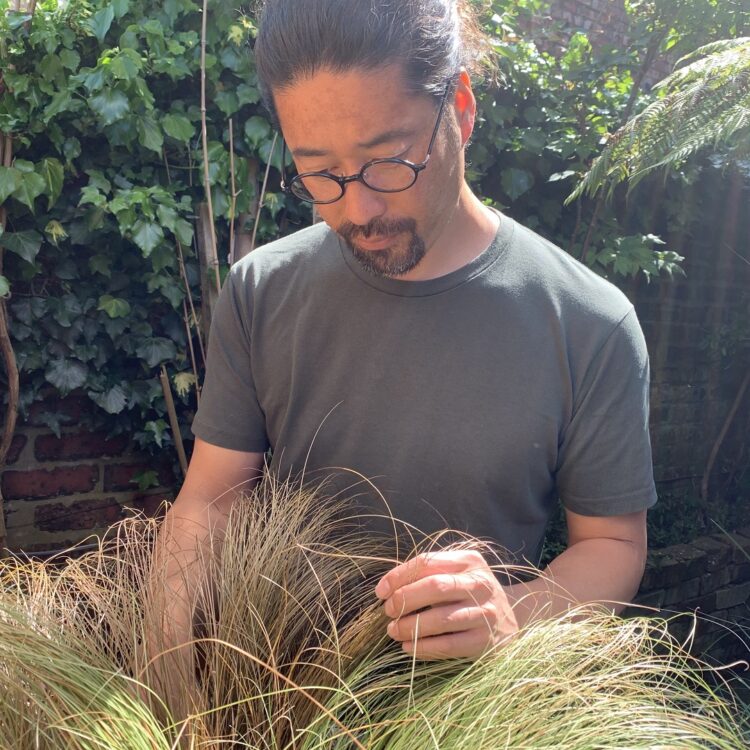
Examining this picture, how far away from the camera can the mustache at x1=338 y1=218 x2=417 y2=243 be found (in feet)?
3.67

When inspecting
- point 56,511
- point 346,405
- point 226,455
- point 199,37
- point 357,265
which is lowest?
point 56,511

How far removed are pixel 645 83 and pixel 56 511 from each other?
12.0ft

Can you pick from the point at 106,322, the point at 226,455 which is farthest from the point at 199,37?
the point at 226,455

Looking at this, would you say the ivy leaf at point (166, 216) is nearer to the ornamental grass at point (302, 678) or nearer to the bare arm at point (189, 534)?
the bare arm at point (189, 534)

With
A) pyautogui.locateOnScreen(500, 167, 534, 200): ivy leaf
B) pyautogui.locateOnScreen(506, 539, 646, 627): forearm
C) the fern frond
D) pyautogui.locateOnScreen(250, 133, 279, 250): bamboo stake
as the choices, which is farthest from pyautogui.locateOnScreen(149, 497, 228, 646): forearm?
pyautogui.locateOnScreen(500, 167, 534, 200): ivy leaf

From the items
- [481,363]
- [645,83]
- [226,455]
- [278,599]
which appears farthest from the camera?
[645,83]

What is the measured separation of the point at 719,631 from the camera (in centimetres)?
336

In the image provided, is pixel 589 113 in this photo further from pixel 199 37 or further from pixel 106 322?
pixel 106 322

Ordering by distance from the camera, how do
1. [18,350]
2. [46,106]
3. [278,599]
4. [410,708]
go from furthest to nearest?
[18,350]
[46,106]
[278,599]
[410,708]

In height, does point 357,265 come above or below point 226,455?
above

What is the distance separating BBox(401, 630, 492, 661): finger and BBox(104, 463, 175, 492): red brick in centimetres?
180

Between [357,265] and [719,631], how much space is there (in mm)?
2923

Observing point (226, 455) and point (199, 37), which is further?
point (199, 37)

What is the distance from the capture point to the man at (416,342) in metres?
1.04
